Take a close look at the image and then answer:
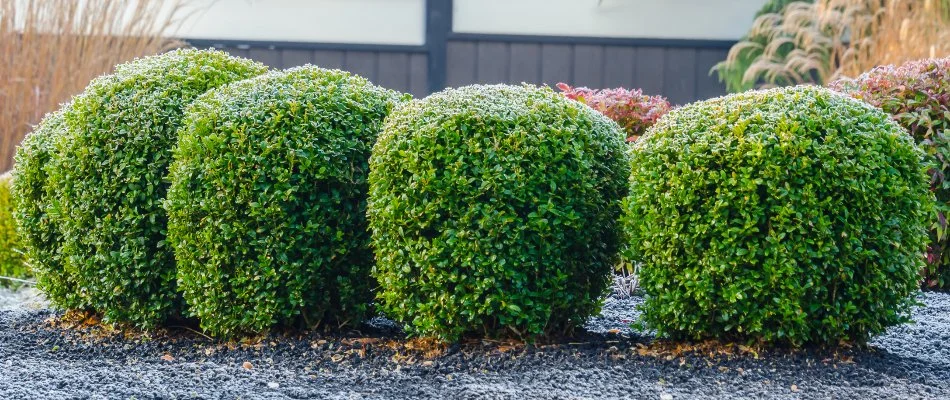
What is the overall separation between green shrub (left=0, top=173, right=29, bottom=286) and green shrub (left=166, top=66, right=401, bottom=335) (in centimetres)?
323

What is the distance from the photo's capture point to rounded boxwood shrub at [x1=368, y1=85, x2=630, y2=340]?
3717 millimetres

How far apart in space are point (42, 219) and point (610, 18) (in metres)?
7.61

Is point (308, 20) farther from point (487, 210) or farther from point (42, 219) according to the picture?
point (487, 210)

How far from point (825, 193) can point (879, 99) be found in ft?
5.91

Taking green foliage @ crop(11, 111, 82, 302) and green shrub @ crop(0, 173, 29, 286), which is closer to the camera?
green foliage @ crop(11, 111, 82, 302)

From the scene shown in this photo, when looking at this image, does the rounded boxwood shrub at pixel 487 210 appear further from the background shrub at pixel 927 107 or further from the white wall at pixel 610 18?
the white wall at pixel 610 18

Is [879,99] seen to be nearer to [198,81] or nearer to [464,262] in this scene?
[464,262]

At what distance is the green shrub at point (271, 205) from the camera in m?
3.97

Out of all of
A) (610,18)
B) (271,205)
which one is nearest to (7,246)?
(271,205)

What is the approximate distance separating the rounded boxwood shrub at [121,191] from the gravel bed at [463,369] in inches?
9.4

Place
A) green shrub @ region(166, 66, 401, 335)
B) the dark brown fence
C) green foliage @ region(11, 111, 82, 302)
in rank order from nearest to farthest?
green shrub @ region(166, 66, 401, 335) < green foliage @ region(11, 111, 82, 302) < the dark brown fence

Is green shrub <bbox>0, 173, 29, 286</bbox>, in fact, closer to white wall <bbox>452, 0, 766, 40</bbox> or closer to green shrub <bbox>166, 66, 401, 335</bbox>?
green shrub <bbox>166, 66, 401, 335</bbox>

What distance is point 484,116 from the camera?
3.81m

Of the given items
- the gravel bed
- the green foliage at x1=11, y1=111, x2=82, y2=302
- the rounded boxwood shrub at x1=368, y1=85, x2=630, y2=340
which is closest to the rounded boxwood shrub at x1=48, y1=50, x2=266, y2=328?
the green foliage at x1=11, y1=111, x2=82, y2=302
